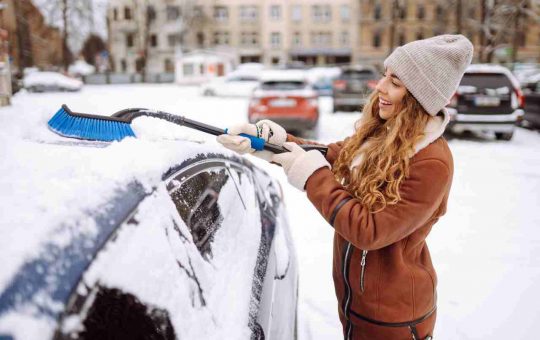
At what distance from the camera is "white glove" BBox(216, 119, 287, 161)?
1757 millimetres

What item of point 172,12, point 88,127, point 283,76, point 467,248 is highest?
point 172,12

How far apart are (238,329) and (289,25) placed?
5167 centimetres

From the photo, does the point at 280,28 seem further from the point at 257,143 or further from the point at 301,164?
the point at 301,164

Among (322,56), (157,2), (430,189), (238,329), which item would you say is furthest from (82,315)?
(157,2)

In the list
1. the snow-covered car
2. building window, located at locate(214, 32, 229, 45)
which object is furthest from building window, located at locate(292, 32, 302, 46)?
the snow-covered car

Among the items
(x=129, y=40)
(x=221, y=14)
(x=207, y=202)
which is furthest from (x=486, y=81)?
(x=129, y=40)

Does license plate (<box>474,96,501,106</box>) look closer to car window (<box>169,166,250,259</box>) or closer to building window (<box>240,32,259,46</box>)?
car window (<box>169,166,250,259</box>)

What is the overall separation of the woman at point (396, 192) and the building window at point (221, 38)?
52.1 metres

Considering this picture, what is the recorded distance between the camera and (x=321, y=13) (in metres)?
49.9

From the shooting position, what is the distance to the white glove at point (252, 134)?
69.2 inches

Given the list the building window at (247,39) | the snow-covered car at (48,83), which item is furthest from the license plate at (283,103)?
the building window at (247,39)

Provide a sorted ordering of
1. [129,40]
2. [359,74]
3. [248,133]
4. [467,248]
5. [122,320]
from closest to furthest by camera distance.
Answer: [122,320], [248,133], [467,248], [359,74], [129,40]

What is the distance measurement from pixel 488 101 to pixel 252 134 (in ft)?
28.0

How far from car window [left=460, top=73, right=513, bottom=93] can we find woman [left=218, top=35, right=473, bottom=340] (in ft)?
27.6
